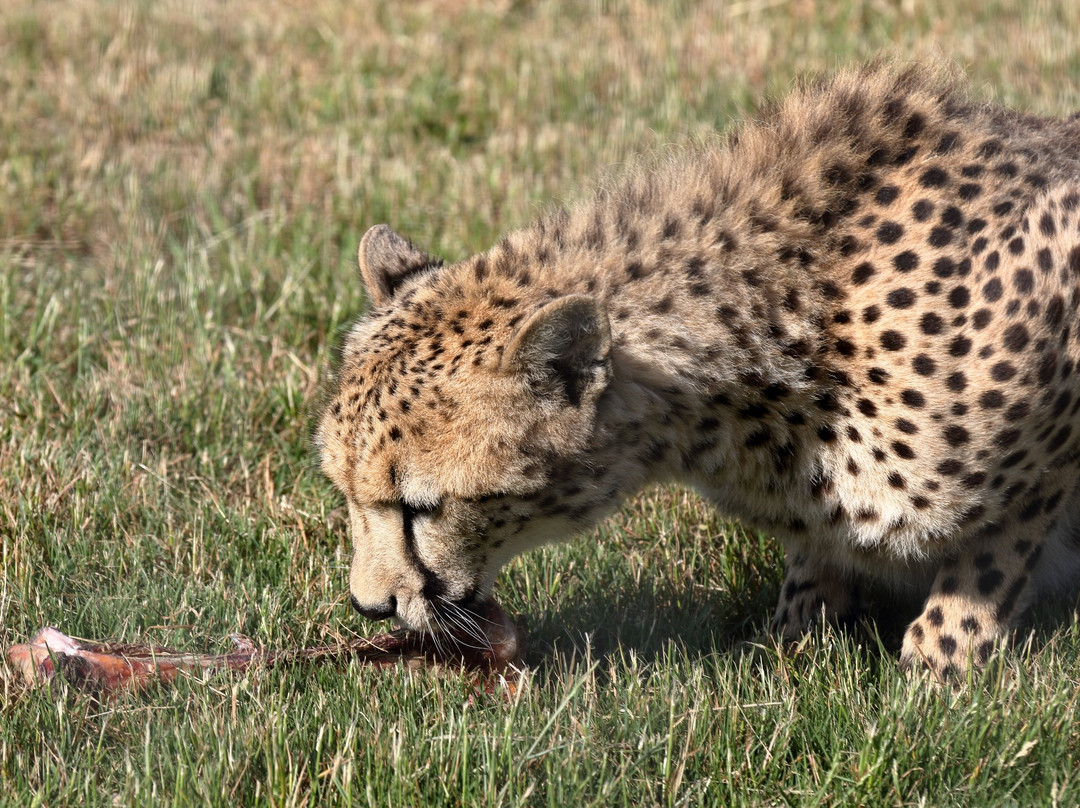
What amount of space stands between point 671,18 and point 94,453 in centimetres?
538

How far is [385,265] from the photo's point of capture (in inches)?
152

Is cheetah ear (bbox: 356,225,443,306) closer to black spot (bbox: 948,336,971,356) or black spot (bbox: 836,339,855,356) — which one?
black spot (bbox: 836,339,855,356)

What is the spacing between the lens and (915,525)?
11.9 feet

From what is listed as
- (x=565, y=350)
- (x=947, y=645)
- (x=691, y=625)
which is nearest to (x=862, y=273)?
(x=565, y=350)

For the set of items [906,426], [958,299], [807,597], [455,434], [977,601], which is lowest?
[807,597]

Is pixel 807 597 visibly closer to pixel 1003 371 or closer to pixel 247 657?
pixel 1003 371

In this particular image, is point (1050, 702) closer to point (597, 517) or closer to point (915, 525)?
point (915, 525)

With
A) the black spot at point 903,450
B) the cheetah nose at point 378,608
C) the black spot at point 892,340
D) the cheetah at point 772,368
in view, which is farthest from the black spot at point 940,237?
the cheetah nose at point 378,608

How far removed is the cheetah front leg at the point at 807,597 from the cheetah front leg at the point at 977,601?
43cm

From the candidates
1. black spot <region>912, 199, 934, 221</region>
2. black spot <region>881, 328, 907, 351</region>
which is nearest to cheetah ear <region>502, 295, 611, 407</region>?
black spot <region>881, 328, 907, 351</region>

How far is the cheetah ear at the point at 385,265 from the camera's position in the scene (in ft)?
12.6

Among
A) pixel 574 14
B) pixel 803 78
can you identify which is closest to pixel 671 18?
pixel 574 14

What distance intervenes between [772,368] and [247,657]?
160 centimetres

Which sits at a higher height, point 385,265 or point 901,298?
point 901,298
